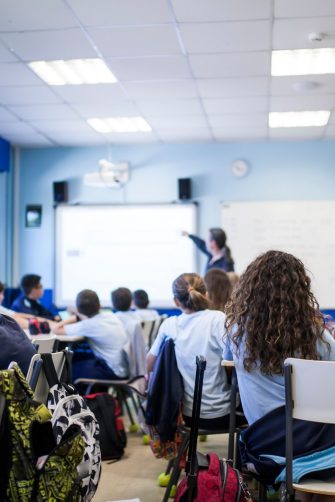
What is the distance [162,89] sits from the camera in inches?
218

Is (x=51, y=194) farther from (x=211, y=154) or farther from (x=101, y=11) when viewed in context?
(x=101, y=11)

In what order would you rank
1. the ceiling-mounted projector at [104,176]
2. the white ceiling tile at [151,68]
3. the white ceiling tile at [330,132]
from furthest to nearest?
1. the ceiling-mounted projector at [104,176]
2. the white ceiling tile at [330,132]
3. the white ceiling tile at [151,68]

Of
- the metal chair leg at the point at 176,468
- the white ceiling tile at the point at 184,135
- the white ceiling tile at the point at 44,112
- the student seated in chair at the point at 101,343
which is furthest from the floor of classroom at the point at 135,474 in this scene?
the white ceiling tile at the point at 184,135

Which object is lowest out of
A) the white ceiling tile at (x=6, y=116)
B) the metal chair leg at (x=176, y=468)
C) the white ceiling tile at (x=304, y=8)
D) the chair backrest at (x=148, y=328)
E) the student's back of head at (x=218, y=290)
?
the metal chair leg at (x=176, y=468)

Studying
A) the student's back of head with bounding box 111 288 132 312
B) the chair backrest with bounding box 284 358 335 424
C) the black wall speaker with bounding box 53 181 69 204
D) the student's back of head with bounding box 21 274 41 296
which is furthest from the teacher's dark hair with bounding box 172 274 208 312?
the black wall speaker with bounding box 53 181 69 204

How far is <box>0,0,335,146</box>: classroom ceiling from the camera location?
3934 millimetres

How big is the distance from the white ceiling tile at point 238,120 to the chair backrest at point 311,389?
4.63 meters

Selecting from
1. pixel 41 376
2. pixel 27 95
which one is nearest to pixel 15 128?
pixel 27 95

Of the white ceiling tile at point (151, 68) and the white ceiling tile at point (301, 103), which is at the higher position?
the white ceiling tile at point (151, 68)

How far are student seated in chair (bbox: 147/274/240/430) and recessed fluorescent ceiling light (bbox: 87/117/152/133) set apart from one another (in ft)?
12.0

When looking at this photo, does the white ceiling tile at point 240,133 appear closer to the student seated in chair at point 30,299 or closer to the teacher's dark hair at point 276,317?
the student seated in chair at point 30,299

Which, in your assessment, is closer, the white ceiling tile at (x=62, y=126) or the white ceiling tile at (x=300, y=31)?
the white ceiling tile at (x=300, y=31)

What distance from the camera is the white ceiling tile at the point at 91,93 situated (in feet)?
18.0

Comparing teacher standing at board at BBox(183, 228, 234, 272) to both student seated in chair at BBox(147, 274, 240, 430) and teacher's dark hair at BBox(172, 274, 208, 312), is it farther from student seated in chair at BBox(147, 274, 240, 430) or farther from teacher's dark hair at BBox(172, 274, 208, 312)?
student seated in chair at BBox(147, 274, 240, 430)
